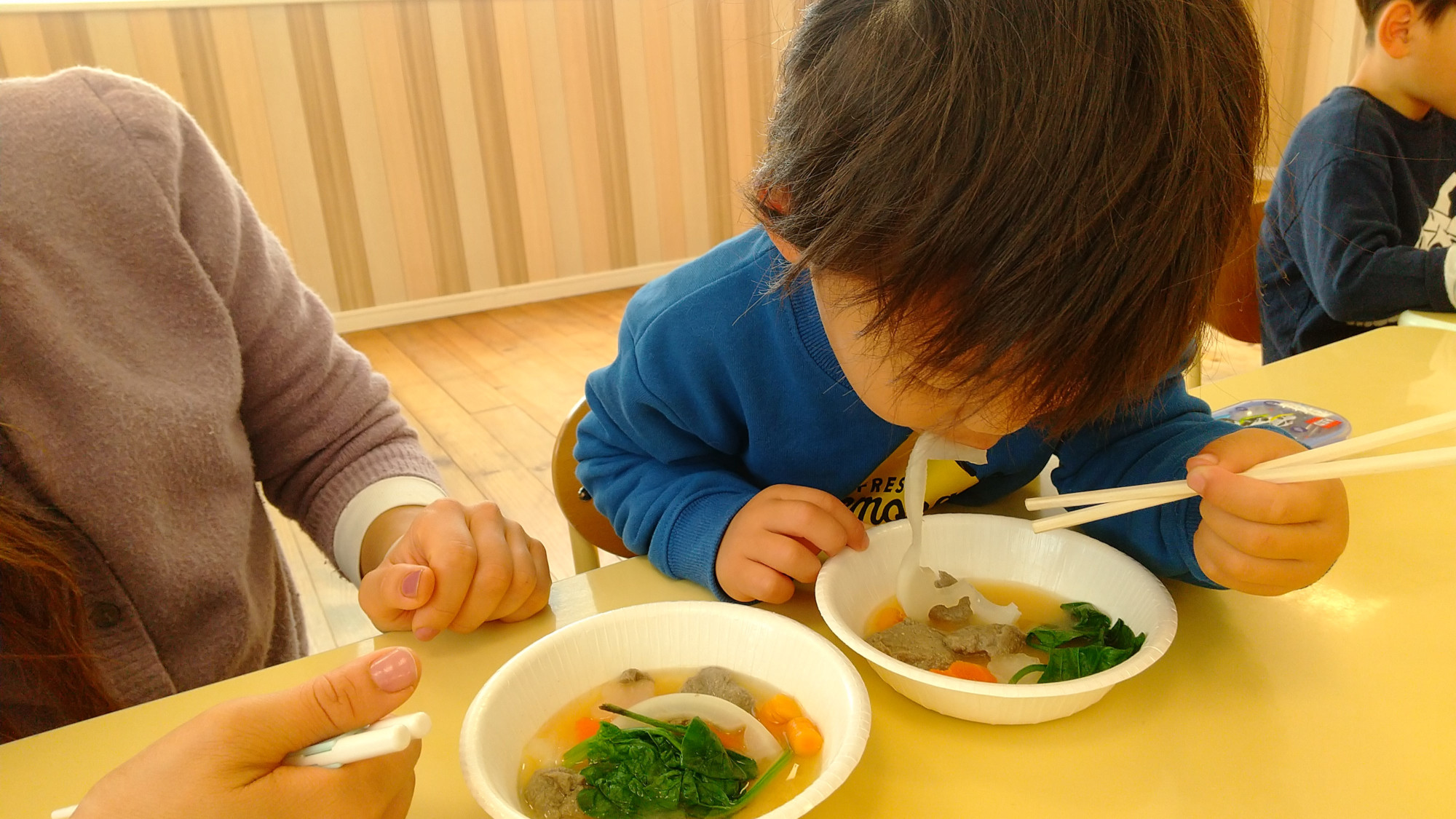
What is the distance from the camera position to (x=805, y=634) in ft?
1.90

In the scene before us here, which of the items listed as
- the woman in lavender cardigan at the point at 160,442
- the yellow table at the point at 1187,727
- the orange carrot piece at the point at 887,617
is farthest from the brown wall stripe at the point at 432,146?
the orange carrot piece at the point at 887,617

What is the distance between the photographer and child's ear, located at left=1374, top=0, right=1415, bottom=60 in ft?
5.09

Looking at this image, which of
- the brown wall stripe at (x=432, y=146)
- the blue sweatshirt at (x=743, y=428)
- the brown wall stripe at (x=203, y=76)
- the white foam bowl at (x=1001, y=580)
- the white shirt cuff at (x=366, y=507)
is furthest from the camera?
the brown wall stripe at (x=432, y=146)

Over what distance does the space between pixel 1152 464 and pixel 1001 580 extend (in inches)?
6.1

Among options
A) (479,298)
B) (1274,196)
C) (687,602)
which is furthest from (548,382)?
(687,602)

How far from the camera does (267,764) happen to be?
0.45 meters

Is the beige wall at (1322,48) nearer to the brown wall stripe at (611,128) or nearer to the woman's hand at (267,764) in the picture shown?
the brown wall stripe at (611,128)

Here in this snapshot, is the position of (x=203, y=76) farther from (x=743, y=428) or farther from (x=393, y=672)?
(x=393, y=672)

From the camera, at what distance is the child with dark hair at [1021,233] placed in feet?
1.55

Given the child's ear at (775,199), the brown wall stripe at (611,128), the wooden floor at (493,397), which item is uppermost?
the child's ear at (775,199)

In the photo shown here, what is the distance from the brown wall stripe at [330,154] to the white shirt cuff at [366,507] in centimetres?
310

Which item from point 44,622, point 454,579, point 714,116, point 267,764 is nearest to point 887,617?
point 454,579

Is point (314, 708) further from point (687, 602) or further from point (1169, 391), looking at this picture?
point (1169, 391)

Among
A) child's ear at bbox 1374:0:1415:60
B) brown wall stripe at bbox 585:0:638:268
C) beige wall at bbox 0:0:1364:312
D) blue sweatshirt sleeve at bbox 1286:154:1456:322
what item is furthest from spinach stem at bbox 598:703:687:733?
brown wall stripe at bbox 585:0:638:268
